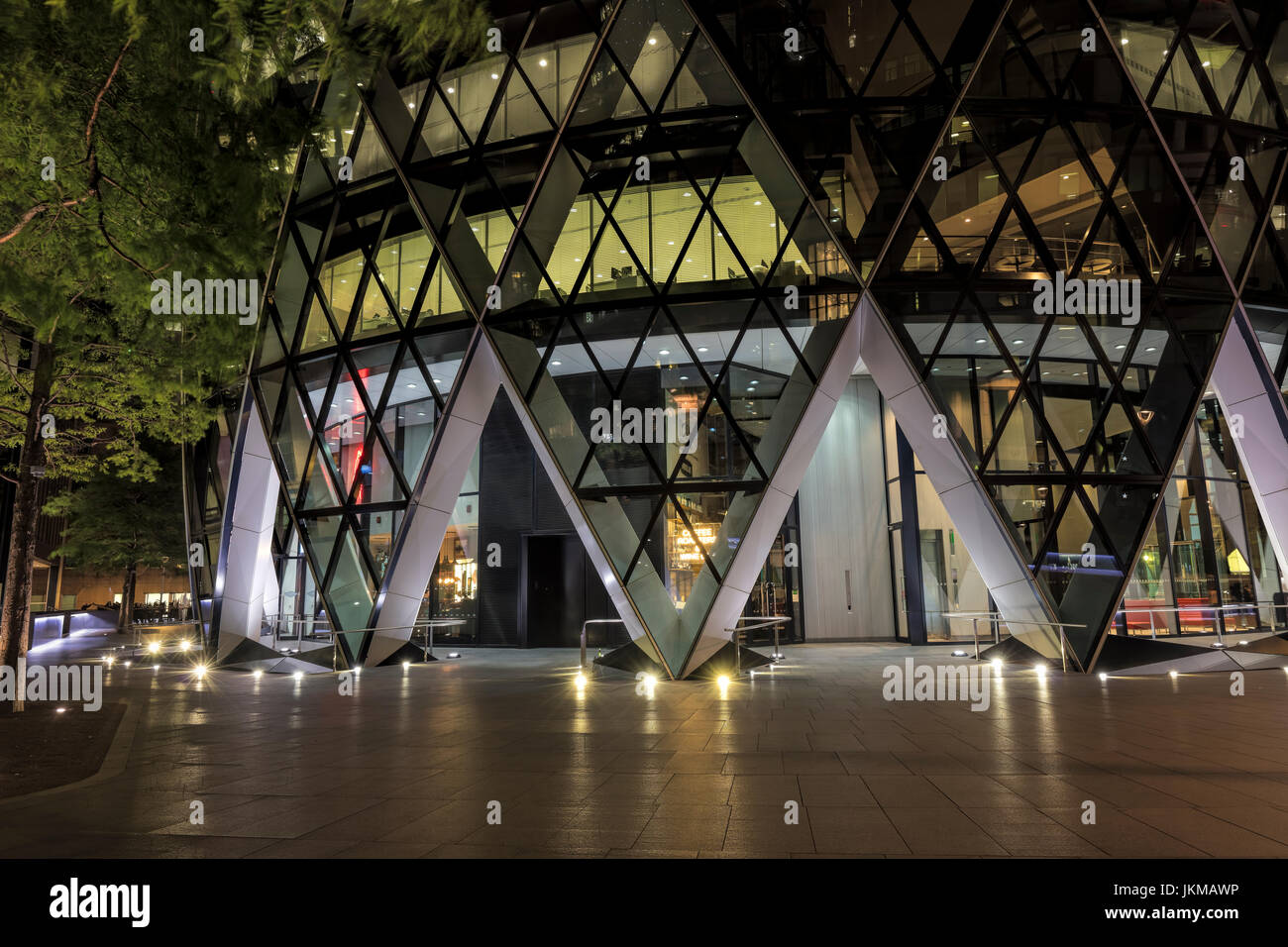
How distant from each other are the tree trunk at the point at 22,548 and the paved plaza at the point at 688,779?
1875 mm

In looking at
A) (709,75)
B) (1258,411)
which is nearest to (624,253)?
(709,75)

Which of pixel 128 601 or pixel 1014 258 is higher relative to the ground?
pixel 1014 258

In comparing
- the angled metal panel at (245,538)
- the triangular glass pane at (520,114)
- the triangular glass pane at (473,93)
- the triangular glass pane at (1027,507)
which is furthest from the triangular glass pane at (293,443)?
the triangular glass pane at (1027,507)

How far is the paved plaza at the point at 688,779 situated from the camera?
15.3 ft

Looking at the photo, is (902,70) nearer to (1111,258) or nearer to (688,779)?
(1111,258)

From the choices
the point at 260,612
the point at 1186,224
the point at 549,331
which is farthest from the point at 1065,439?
the point at 260,612

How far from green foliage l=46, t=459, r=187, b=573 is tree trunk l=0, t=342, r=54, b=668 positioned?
26.7 m

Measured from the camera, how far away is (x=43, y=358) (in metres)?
13.1

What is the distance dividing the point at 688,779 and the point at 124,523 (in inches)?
1543

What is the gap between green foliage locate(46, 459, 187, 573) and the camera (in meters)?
36.3

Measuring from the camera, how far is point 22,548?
Result: 464 inches

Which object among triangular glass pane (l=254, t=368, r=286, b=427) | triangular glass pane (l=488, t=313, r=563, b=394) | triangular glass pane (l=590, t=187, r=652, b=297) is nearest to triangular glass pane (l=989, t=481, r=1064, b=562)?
triangular glass pane (l=590, t=187, r=652, b=297)

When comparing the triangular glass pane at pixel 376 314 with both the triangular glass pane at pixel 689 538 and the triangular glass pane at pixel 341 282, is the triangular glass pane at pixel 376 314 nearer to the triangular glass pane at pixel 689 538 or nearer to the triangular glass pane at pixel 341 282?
the triangular glass pane at pixel 341 282

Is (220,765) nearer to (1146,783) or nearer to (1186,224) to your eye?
(1146,783)
